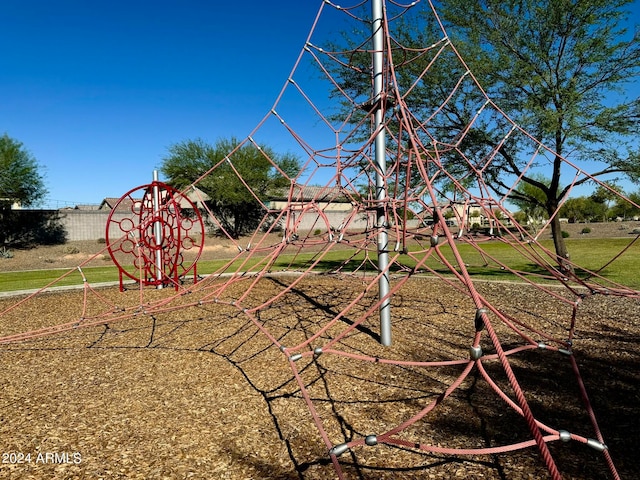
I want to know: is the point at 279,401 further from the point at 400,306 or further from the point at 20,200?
the point at 20,200

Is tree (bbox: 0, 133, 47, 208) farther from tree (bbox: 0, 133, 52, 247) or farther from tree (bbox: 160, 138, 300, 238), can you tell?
tree (bbox: 160, 138, 300, 238)

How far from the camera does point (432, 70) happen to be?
30.4 feet

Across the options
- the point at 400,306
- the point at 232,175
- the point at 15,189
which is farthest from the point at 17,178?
the point at 400,306

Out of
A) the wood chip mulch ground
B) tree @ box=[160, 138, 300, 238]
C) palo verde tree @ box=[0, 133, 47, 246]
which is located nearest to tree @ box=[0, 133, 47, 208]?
palo verde tree @ box=[0, 133, 47, 246]

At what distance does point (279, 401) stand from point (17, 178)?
80.0 ft

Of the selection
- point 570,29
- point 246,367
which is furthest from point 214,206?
point 246,367

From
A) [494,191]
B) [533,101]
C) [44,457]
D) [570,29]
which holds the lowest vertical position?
[44,457]

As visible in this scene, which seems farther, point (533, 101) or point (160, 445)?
point (533, 101)

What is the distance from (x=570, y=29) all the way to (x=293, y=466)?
1038cm

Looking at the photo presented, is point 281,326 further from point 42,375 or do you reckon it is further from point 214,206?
point 214,206

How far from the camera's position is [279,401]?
3393 mm

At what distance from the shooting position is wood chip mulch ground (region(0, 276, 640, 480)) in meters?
2.50

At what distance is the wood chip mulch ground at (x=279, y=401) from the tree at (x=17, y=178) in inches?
764

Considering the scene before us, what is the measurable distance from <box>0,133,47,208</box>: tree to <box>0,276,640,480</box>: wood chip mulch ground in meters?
19.4
